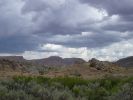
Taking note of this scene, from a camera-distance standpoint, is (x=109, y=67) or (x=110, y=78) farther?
(x=109, y=67)

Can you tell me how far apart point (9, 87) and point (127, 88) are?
7.09 meters

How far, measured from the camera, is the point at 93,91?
27.8m

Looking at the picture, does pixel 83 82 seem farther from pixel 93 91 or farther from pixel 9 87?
pixel 9 87

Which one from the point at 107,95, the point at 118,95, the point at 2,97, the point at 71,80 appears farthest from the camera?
the point at 71,80

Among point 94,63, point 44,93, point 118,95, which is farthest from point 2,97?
point 94,63

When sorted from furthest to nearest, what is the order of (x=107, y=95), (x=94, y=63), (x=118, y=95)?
(x=94, y=63)
(x=107, y=95)
(x=118, y=95)

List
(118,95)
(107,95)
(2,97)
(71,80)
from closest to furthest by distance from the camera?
1. (2,97)
2. (118,95)
3. (107,95)
4. (71,80)

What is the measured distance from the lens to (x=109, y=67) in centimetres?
5778

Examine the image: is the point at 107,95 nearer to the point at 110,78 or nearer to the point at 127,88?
the point at 127,88

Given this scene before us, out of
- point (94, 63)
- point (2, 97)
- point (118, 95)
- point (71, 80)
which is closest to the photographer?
point (2, 97)

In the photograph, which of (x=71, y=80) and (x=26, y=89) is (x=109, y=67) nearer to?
(x=71, y=80)

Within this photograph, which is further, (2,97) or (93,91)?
(93,91)

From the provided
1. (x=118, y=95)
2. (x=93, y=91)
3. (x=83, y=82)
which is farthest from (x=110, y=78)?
(x=118, y=95)

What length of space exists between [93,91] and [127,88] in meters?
2.59
